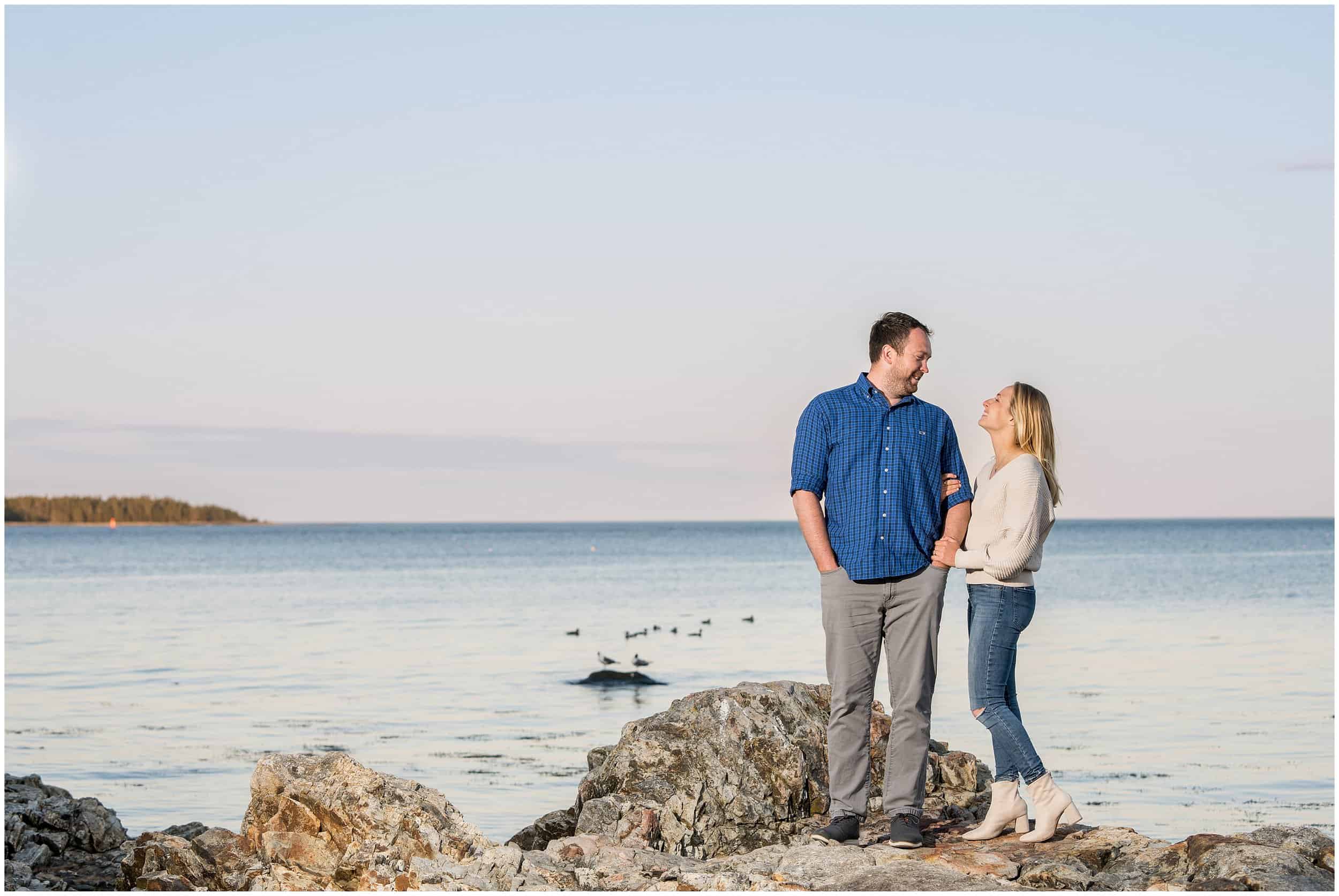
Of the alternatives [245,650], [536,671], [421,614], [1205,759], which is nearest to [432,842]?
[1205,759]

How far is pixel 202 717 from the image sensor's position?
55.7 feet

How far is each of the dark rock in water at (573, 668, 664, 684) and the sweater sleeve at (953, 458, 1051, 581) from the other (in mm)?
14625

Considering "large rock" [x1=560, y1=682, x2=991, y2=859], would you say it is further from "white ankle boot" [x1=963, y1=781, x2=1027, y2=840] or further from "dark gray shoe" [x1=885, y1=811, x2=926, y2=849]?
"white ankle boot" [x1=963, y1=781, x2=1027, y2=840]

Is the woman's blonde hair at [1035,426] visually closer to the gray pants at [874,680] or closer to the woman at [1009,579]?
the woman at [1009,579]

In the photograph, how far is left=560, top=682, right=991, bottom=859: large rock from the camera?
619cm

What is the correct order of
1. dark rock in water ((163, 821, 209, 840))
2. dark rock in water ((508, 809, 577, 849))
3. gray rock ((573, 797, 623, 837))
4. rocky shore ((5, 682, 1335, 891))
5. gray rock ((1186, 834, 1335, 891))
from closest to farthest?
gray rock ((1186, 834, 1335, 891)) → rocky shore ((5, 682, 1335, 891)) → gray rock ((573, 797, 623, 837)) → dark rock in water ((508, 809, 577, 849)) → dark rock in water ((163, 821, 209, 840))

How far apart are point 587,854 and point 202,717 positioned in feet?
41.9

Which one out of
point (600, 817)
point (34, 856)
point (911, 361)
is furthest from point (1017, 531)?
point (34, 856)

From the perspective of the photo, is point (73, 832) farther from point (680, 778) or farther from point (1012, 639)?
point (1012, 639)

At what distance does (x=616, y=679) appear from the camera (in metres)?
20.2

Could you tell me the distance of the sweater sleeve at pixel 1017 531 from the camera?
5.70 metres

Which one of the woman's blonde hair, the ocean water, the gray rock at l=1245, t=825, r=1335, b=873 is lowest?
the ocean water

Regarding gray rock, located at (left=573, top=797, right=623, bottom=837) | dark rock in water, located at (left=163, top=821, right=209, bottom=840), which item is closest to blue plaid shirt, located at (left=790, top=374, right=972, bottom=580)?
gray rock, located at (left=573, top=797, right=623, bottom=837)

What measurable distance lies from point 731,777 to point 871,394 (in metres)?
1.94
